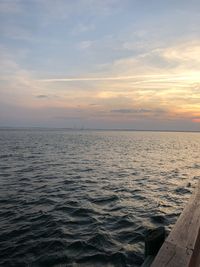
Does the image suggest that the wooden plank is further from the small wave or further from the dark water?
the small wave

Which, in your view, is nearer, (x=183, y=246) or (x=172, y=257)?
(x=172, y=257)

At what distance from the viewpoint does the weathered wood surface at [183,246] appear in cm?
346

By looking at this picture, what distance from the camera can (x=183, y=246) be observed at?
3936 millimetres

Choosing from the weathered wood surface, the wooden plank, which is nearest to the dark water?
the weathered wood surface

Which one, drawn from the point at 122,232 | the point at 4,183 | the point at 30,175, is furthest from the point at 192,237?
the point at 30,175

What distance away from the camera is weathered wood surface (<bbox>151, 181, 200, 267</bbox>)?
3463 mm

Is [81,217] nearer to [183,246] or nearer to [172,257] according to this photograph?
[183,246]

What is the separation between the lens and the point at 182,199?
13.7 metres

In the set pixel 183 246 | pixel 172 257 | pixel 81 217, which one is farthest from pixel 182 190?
pixel 172 257

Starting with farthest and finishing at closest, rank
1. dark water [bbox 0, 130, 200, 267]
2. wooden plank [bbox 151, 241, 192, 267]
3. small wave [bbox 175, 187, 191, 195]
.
Result: small wave [bbox 175, 187, 191, 195]
dark water [bbox 0, 130, 200, 267]
wooden plank [bbox 151, 241, 192, 267]

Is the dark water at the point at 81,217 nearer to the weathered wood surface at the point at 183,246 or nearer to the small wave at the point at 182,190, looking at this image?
the small wave at the point at 182,190

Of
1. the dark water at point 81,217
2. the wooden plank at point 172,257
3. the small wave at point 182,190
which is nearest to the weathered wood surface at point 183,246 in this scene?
the wooden plank at point 172,257

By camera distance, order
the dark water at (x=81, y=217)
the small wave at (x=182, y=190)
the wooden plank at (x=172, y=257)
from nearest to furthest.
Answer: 1. the wooden plank at (x=172, y=257)
2. the dark water at (x=81, y=217)
3. the small wave at (x=182, y=190)

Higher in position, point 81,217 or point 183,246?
point 183,246
